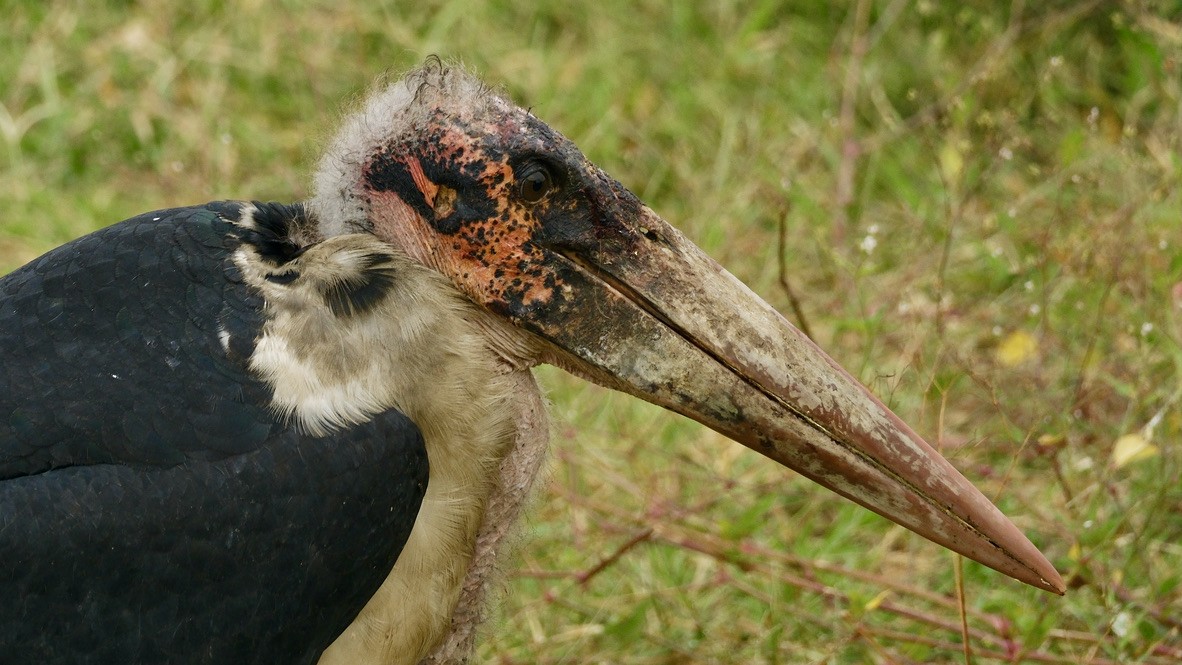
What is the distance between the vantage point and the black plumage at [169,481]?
7.60ft

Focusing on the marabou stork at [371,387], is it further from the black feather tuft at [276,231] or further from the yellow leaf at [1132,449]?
the yellow leaf at [1132,449]

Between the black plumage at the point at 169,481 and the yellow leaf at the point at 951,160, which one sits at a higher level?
the black plumage at the point at 169,481

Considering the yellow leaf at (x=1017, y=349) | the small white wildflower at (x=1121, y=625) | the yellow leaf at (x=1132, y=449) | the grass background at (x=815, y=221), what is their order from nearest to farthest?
the small white wildflower at (x=1121, y=625) → the yellow leaf at (x=1132, y=449) → the grass background at (x=815, y=221) → the yellow leaf at (x=1017, y=349)

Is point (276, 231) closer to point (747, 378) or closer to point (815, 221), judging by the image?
point (747, 378)

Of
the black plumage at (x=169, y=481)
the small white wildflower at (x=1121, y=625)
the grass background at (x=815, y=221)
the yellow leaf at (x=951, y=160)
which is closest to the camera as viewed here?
the black plumage at (x=169, y=481)

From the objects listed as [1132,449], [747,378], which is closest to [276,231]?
[747,378]

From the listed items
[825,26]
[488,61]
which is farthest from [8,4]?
[825,26]

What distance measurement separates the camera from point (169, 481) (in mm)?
2365

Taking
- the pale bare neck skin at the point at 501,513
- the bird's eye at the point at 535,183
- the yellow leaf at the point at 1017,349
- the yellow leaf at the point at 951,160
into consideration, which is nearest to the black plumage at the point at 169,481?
the pale bare neck skin at the point at 501,513

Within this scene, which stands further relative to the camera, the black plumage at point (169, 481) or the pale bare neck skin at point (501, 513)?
the pale bare neck skin at point (501, 513)

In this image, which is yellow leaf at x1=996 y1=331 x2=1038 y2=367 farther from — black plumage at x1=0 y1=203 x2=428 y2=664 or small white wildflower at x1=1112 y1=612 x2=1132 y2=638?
black plumage at x1=0 y1=203 x2=428 y2=664

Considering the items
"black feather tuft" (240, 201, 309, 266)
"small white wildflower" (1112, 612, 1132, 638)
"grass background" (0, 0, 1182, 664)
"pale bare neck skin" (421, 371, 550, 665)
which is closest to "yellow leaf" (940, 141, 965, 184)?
"grass background" (0, 0, 1182, 664)

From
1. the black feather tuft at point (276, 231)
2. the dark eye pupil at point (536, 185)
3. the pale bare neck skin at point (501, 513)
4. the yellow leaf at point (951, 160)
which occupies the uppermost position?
the dark eye pupil at point (536, 185)

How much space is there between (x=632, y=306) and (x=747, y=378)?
0.25 m
